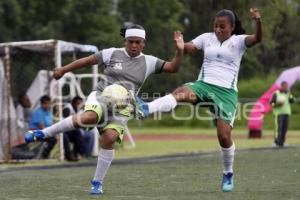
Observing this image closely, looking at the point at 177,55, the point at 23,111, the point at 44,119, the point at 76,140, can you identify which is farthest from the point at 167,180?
the point at 23,111

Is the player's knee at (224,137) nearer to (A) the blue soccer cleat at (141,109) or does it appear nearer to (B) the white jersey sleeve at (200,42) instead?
(A) the blue soccer cleat at (141,109)

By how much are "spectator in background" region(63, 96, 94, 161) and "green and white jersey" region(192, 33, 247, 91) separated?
9.29 meters

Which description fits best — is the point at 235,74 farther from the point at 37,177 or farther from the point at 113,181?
the point at 37,177

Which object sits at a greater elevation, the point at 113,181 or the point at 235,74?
the point at 235,74

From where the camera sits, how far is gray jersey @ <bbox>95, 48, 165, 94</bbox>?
10.4 metres

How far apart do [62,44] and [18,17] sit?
28453 millimetres

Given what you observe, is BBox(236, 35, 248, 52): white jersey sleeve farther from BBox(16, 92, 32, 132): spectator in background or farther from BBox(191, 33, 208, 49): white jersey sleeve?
BBox(16, 92, 32, 132): spectator in background

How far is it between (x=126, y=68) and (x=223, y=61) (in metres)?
1.21

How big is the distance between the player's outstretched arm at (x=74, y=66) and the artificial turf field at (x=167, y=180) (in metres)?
1.42

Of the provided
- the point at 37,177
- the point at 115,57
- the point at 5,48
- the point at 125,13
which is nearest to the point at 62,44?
the point at 5,48

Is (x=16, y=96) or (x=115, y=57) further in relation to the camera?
(x=16, y=96)

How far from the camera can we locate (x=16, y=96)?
21.1 m

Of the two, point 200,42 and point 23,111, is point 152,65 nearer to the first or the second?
point 200,42

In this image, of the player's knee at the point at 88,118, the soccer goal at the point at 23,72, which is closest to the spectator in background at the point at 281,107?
the soccer goal at the point at 23,72
